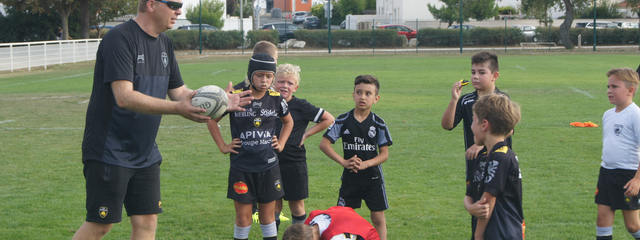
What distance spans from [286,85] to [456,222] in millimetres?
2243

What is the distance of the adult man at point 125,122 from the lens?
11.1 feet

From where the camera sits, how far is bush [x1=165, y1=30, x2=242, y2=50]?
129ft

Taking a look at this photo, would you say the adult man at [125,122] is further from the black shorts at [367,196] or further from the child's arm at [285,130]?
the black shorts at [367,196]

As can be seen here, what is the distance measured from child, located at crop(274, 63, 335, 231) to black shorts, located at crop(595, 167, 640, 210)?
243 centimetres

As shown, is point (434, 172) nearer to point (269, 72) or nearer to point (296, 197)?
point (296, 197)

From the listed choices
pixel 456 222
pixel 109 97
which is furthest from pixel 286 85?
pixel 456 222

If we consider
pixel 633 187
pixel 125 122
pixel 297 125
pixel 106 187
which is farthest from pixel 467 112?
pixel 106 187

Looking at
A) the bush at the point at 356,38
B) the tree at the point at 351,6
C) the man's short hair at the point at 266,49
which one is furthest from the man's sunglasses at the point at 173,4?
the tree at the point at 351,6

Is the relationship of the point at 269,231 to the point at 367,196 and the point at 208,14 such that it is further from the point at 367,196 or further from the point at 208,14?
the point at 208,14

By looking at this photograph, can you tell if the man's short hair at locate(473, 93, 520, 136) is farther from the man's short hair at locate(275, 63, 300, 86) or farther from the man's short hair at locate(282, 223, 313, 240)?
the man's short hair at locate(275, 63, 300, 86)

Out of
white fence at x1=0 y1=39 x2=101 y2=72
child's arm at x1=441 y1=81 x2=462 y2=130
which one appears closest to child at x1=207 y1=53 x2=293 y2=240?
child's arm at x1=441 y1=81 x2=462 y2=130

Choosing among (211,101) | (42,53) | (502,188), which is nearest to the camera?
(502,188)

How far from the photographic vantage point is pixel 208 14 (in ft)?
188

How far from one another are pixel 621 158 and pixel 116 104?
3908 mm
